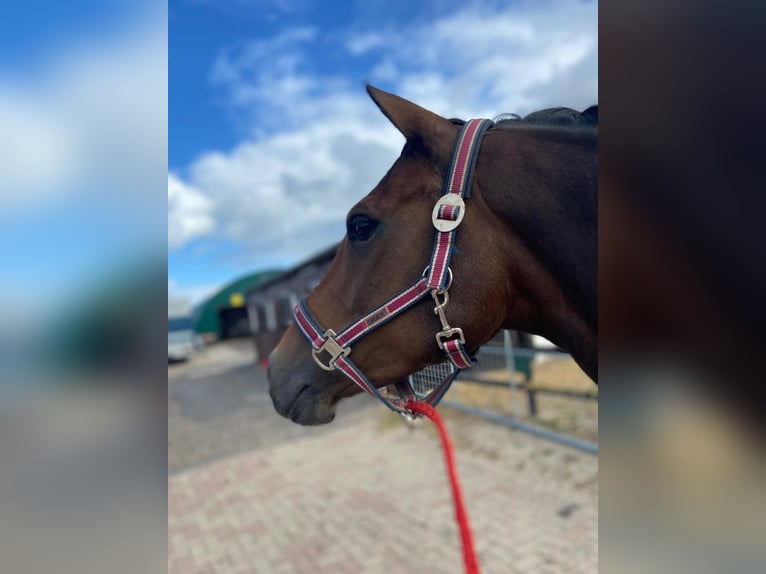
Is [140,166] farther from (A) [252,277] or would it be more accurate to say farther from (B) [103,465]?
(A) [252,277]

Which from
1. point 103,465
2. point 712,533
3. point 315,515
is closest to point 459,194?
point 712,533

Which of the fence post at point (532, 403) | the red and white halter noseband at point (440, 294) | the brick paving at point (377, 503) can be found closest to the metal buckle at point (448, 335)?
the red and white halter noseband at point (440, 294)

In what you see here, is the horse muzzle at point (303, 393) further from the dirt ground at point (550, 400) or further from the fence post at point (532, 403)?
the fence post at point (532, 403)

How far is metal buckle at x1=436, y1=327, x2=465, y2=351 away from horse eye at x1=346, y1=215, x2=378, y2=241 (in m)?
0.44

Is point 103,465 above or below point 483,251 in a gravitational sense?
below

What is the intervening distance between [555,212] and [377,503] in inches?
Answer: 167

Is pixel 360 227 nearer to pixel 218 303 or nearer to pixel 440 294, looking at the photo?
pixel 440 294

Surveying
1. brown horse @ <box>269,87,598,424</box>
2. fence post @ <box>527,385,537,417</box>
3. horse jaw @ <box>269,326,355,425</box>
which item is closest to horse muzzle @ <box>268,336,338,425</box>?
horse jaw @ <box>269,326,355,425</box>

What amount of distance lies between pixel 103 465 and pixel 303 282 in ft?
44.1

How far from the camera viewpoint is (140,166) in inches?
32.9

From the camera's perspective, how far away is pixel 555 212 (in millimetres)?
1327

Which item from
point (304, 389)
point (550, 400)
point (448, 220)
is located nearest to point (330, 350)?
point (304, 389)

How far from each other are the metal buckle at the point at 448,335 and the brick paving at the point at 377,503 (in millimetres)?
2824

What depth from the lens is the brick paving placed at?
3.65m
